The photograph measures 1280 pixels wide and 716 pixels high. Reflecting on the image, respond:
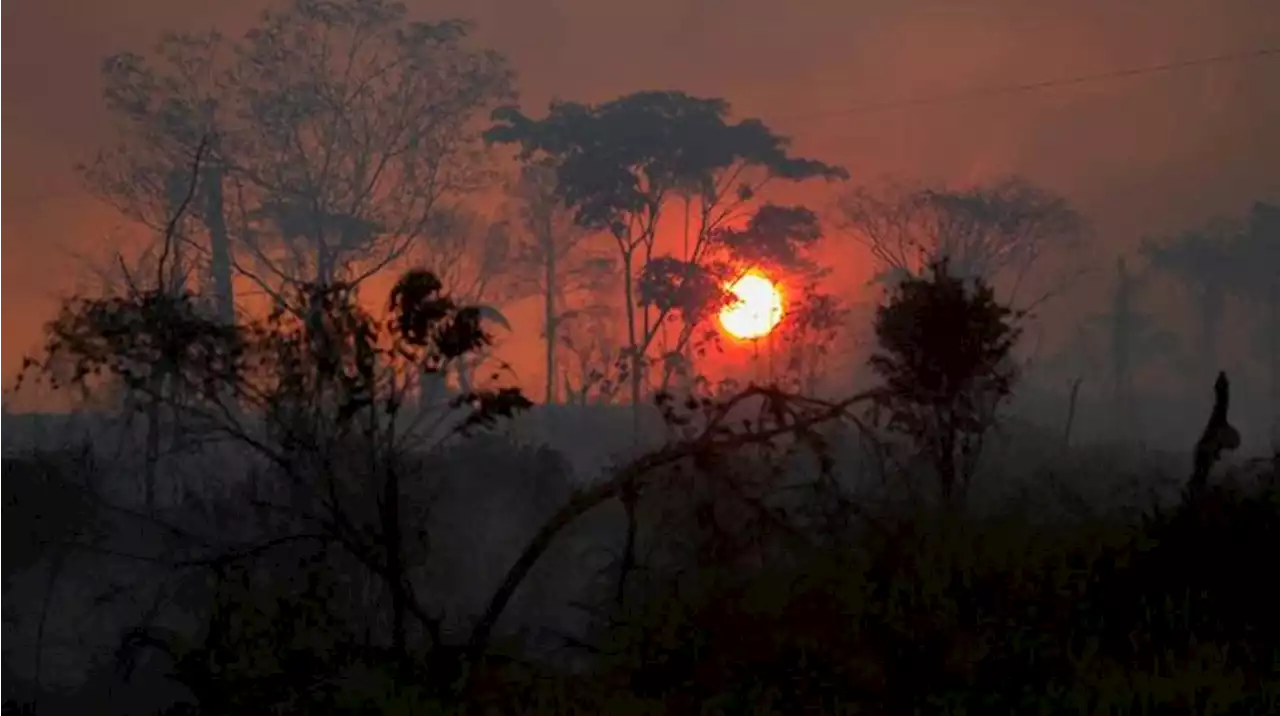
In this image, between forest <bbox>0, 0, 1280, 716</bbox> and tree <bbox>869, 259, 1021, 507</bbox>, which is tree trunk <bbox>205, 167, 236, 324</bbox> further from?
tree <bbox>869, 259, 1021, 507</bbox>


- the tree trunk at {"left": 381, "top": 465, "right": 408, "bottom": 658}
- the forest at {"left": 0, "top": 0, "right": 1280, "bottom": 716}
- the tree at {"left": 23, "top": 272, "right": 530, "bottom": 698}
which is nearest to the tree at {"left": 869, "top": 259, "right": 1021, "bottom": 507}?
the forest at {"left": 0, "top": 0, "right": 1280, "bottom": 716}

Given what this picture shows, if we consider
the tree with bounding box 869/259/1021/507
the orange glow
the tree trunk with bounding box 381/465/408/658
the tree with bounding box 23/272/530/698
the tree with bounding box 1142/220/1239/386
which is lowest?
the tree trunk with bounding box 381/465/408/658

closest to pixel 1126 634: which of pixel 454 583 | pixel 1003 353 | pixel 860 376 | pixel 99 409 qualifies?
pixel 1003 353

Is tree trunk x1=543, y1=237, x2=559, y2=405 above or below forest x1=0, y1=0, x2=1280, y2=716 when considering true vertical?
above

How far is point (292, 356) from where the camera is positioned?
451 inches

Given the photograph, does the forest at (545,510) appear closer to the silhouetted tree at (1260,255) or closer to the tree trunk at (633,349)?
the tree trunk at (633,349)

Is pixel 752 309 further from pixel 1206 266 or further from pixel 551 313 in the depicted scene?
pixel 1206 266

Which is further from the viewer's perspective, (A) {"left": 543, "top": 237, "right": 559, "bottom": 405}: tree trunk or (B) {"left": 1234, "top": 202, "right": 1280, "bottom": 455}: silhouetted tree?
(B) {"left": 1234, "top": 202, "right": 1280, "bottom": 455}: silhouetted tree

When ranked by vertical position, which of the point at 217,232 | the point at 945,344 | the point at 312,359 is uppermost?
the point at 217,232

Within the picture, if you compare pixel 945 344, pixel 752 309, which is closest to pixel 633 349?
pixel 752 309

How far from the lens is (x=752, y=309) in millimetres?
55281

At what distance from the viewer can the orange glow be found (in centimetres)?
5434

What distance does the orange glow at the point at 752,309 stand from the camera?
54.3m

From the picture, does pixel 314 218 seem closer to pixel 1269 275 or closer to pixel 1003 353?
pixel 1003 353
